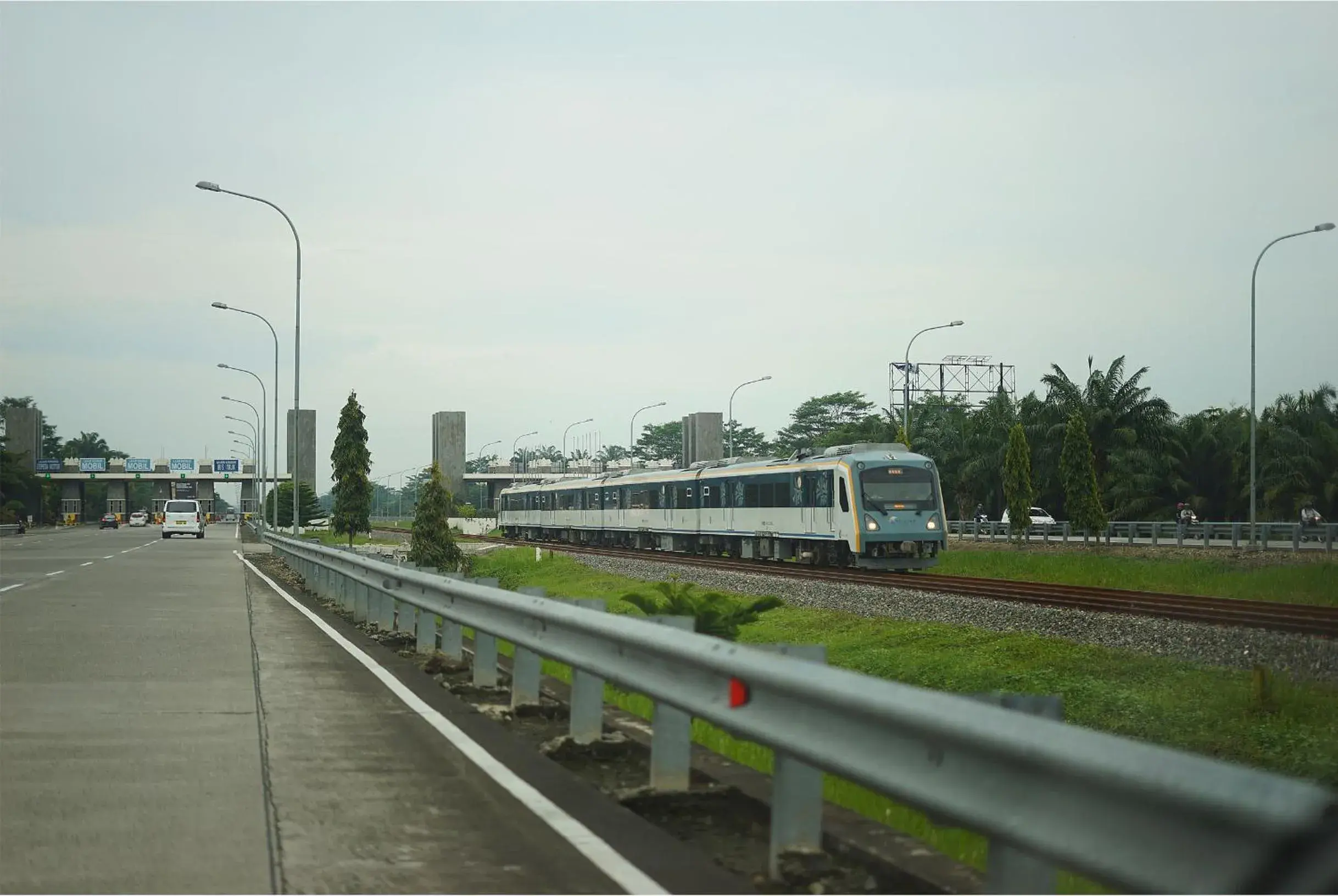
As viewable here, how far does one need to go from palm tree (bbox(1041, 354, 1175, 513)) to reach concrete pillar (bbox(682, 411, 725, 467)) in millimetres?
17122

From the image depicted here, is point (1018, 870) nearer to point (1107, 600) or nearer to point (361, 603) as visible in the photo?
point (361, 603)

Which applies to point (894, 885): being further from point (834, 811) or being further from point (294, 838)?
point (294, 838)

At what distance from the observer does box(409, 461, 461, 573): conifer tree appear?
37.7 m

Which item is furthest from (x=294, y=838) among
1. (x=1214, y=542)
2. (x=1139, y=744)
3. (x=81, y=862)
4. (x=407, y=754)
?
(x=1214, y=542)

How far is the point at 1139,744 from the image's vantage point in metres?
3.51

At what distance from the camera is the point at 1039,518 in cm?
7775

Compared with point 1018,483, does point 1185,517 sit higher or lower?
lower

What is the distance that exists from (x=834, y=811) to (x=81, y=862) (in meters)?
3.20

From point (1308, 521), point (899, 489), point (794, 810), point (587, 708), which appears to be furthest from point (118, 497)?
point (794, 810)

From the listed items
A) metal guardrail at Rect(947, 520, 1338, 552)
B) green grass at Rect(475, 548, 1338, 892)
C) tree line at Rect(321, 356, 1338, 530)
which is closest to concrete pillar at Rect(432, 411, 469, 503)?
tree line at Rect(321, 356, 1338, 530)

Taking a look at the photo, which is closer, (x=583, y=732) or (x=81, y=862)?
(x=81, y=862)

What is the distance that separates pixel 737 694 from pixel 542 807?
61.1 inches

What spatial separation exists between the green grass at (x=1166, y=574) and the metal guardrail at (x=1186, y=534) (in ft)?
15.4

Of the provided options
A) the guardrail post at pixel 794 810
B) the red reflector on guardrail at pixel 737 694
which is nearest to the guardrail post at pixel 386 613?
the red reflector on guardrail at pixel 737 694
